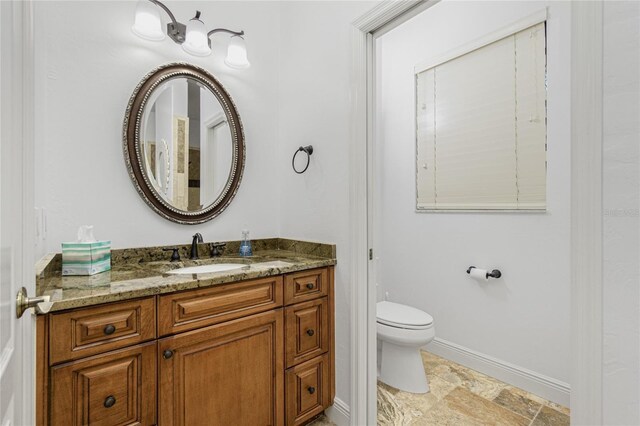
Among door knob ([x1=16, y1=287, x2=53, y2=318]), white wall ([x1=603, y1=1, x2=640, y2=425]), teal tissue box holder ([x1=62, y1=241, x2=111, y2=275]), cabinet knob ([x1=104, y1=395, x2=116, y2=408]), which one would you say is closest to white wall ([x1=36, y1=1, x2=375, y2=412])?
teal tissue box holder ([x1=62, y1=241, x2=111, y2=275])

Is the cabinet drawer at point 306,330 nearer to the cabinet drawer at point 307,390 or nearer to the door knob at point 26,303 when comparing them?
the cabinet drawer at point 307,390

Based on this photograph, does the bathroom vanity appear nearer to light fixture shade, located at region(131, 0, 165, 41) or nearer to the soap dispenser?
the soap dispenser

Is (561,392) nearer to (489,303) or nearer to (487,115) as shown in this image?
(489,303)

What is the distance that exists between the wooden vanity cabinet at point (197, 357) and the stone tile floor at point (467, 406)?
1.50 ft

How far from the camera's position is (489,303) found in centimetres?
218

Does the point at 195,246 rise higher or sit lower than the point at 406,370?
higher

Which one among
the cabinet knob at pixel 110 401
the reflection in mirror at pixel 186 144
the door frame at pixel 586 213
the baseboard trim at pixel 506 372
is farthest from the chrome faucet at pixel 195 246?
the baseboard trim at pixel 506 372

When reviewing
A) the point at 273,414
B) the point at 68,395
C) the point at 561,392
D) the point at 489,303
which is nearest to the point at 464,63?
the point at 489,303

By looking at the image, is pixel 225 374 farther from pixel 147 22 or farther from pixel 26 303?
pixel 147 22

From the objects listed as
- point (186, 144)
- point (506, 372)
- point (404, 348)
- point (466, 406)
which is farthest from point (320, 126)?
point (506, 372)

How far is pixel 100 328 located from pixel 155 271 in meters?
0.41

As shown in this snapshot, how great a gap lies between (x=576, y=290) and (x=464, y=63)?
197 cm

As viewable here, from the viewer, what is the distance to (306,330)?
1616 millimetres

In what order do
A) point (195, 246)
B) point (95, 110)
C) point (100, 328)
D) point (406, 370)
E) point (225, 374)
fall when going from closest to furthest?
point (100, 328)
point (225, 374)
point (95, 110)
point (195, 246)
point (406, 370)
